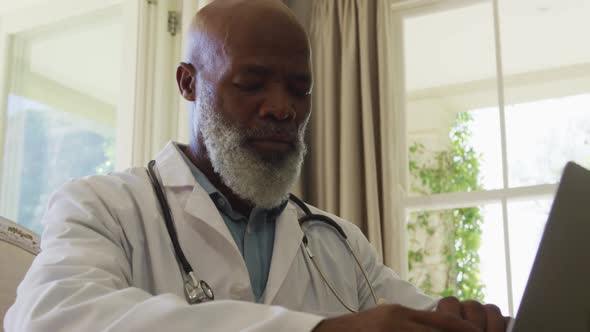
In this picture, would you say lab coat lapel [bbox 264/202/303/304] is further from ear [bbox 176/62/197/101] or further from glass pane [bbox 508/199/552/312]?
glass pane [bbox 508/199/552/312]

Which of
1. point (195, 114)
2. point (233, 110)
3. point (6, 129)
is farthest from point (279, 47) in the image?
point (6, 129)

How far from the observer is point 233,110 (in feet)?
4.66

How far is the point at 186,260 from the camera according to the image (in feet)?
4.12

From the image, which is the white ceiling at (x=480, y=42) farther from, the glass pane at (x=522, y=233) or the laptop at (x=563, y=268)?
the laptop at (x=563, y=268)

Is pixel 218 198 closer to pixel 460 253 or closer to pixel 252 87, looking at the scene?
pixel 252 87

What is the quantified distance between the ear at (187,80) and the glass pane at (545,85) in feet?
4.75

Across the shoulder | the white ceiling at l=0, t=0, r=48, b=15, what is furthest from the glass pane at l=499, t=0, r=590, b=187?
the white ceiling at l=0, t=0, r=48, b=15

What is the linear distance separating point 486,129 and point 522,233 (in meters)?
0.42

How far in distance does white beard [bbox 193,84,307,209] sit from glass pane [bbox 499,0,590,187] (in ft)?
4.62

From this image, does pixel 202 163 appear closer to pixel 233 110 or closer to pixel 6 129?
pixel 233 110

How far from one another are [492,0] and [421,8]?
0.29 m

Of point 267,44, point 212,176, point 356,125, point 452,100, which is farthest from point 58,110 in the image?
point 267,44

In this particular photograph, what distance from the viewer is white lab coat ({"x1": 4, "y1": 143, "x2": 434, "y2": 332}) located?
0.82 meters

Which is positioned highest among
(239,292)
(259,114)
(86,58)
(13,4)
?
(13,4)
